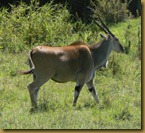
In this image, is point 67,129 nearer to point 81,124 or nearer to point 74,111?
point 81,124

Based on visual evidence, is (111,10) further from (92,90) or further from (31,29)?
(92,90)

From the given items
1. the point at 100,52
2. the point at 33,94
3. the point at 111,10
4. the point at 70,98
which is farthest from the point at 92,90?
the point at 111,10

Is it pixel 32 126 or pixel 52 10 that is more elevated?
pixel 32 126

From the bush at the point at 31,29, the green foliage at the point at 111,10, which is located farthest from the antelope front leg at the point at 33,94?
the green foliage at the point at 111,10

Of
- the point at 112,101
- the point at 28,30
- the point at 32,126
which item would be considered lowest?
the point at 28,30

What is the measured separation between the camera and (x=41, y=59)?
653 cm

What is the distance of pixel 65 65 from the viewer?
6.71 meters

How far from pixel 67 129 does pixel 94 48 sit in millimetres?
2420

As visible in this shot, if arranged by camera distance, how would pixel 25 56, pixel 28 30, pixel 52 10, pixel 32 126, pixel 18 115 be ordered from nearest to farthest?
pixel 32 126, pixel 18 115, pixel 25 56, pixel 28 30, pixel 52 10

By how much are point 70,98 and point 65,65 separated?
0.62m

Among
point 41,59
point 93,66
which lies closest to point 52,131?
point 41,59

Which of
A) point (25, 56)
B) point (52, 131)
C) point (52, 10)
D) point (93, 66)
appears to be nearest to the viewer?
point (52, 131)

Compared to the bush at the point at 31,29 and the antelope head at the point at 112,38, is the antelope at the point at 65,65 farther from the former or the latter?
the bush at the point at 31,29

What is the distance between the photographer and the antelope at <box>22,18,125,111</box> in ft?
21.4
